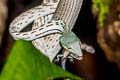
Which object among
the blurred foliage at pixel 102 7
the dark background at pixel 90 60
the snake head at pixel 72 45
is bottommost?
the dark background at pixel 90 60

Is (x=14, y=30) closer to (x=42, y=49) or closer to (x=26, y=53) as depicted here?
(x=42, y=49)

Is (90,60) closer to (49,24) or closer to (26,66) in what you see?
(49,24)

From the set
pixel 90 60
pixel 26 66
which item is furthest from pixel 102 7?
pixel 26 66

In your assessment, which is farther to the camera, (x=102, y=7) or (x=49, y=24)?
(x=102, y=7)

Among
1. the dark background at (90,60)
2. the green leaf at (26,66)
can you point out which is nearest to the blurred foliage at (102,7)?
the dark background at (90,60)

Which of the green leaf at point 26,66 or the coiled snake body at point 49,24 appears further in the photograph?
the coiled snake body at point 49,24

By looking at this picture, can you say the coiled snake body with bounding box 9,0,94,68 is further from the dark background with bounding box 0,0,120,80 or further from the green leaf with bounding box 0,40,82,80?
the green leaf with bounding box 0,40,82,80

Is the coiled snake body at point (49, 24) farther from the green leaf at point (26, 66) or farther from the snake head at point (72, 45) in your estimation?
the green leaf at point (26, 66)
